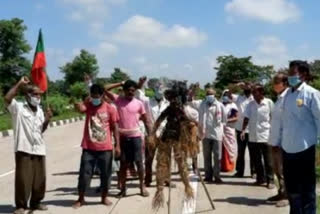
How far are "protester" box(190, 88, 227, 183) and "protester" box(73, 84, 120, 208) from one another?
2503 mm

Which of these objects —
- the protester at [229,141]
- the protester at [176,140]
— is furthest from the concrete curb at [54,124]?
the protester at [176,140]

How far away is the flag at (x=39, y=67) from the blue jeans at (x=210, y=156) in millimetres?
3341

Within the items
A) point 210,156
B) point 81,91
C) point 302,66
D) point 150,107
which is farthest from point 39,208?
point 81,91

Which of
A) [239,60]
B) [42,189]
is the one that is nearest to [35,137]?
[42,189]

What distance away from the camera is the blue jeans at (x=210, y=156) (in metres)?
10.2

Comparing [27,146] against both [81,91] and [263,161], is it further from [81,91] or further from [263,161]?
[81,91]

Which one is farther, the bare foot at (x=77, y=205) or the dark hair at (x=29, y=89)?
the bare foot at (x=77, y=205)

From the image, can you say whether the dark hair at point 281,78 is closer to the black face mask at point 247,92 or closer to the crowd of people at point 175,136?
the crowd of people at point 175,136

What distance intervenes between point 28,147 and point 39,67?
1.57 m

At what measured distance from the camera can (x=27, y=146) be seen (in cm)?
766

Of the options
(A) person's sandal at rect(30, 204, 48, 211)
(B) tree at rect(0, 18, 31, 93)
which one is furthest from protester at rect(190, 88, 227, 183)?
(B) tree at rect(0, 18, 31, 93)

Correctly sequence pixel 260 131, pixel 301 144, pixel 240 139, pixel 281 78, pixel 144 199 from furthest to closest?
pixel 240 139 → pixel 260 131 → pixel 144 199 → pixel 281 78 → pixel 301 144

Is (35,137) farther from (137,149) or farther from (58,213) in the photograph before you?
(137,149)

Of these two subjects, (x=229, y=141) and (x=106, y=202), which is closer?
(x=106, y=202)
